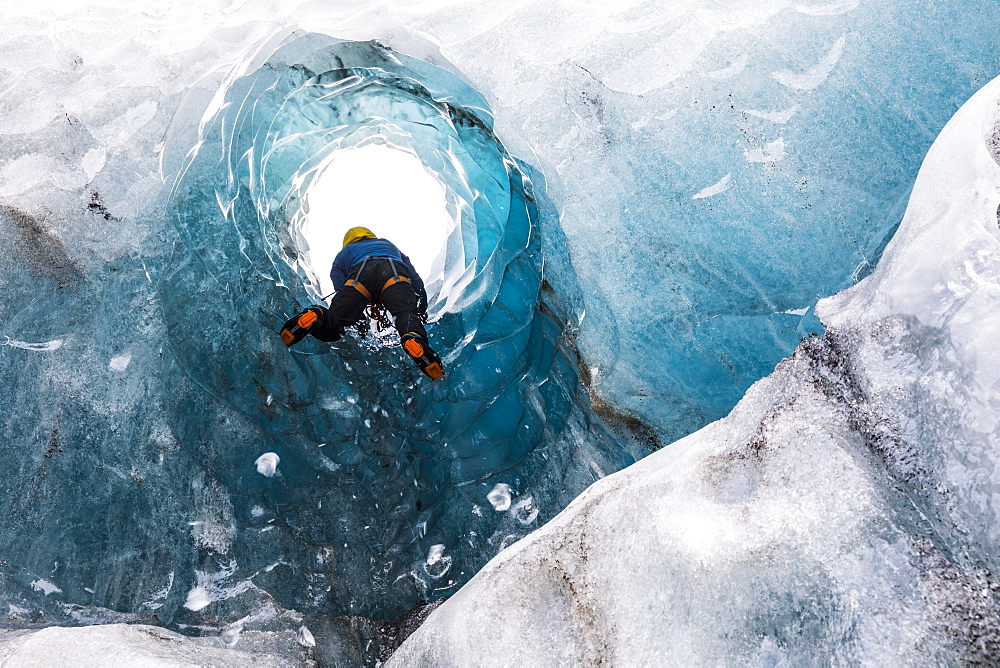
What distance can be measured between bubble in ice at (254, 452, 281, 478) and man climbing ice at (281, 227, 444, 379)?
592mm

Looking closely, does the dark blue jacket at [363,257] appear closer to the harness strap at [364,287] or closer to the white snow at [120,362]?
the harness strap at [364,287]

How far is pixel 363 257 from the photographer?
271cm

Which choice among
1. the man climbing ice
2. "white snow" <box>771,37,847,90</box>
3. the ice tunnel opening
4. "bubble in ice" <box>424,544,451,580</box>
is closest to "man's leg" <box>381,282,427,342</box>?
the man climbing ice

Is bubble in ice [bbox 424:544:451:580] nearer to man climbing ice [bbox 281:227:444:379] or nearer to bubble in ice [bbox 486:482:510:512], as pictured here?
bubble in ice [bbox 486:482:510:512]

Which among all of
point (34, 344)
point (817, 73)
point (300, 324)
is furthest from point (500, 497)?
point (817, 73)

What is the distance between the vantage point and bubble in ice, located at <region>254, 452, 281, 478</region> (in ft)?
8.90

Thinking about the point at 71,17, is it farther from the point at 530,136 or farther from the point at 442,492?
the point at 442,492

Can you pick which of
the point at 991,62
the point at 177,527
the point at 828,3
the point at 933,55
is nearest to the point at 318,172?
the point at 177,527

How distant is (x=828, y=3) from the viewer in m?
2.58

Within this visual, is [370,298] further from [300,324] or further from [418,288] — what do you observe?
[300,324]

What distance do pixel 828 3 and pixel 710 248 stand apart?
115 centimetres

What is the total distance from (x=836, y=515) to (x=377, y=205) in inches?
116

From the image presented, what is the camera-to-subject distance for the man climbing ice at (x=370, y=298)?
2.39m

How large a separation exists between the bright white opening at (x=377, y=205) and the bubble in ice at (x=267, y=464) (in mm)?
983
